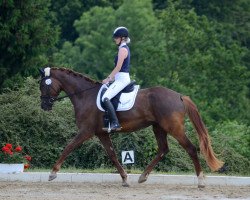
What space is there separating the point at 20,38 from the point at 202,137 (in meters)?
11.5

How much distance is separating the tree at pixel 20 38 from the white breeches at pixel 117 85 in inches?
395

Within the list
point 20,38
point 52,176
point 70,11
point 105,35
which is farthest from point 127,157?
point 70,11

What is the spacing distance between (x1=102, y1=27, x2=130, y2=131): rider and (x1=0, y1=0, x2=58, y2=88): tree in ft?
33.0

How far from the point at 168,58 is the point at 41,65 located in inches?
629

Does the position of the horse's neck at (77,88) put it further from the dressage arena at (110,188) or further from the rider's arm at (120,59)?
the dressage arena at (110,188)

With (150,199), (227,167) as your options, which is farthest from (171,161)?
(150,199)

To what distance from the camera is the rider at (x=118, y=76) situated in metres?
16.7

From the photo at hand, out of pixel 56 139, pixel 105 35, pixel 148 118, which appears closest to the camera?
pixel 148 118

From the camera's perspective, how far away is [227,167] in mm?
22297

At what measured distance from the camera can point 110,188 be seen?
16.5m

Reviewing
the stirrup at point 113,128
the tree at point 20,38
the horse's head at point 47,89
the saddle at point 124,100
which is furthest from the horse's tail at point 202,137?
the tree at point 20,38

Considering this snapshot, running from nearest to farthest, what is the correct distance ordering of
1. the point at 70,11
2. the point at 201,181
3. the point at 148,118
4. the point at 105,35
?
the point at 201,181 < the point at 148,118 < the point at 105,35 < the point at 70,11

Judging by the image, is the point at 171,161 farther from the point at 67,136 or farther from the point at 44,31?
the point at 44,31

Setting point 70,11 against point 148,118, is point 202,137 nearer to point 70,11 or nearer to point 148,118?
point 148,118
